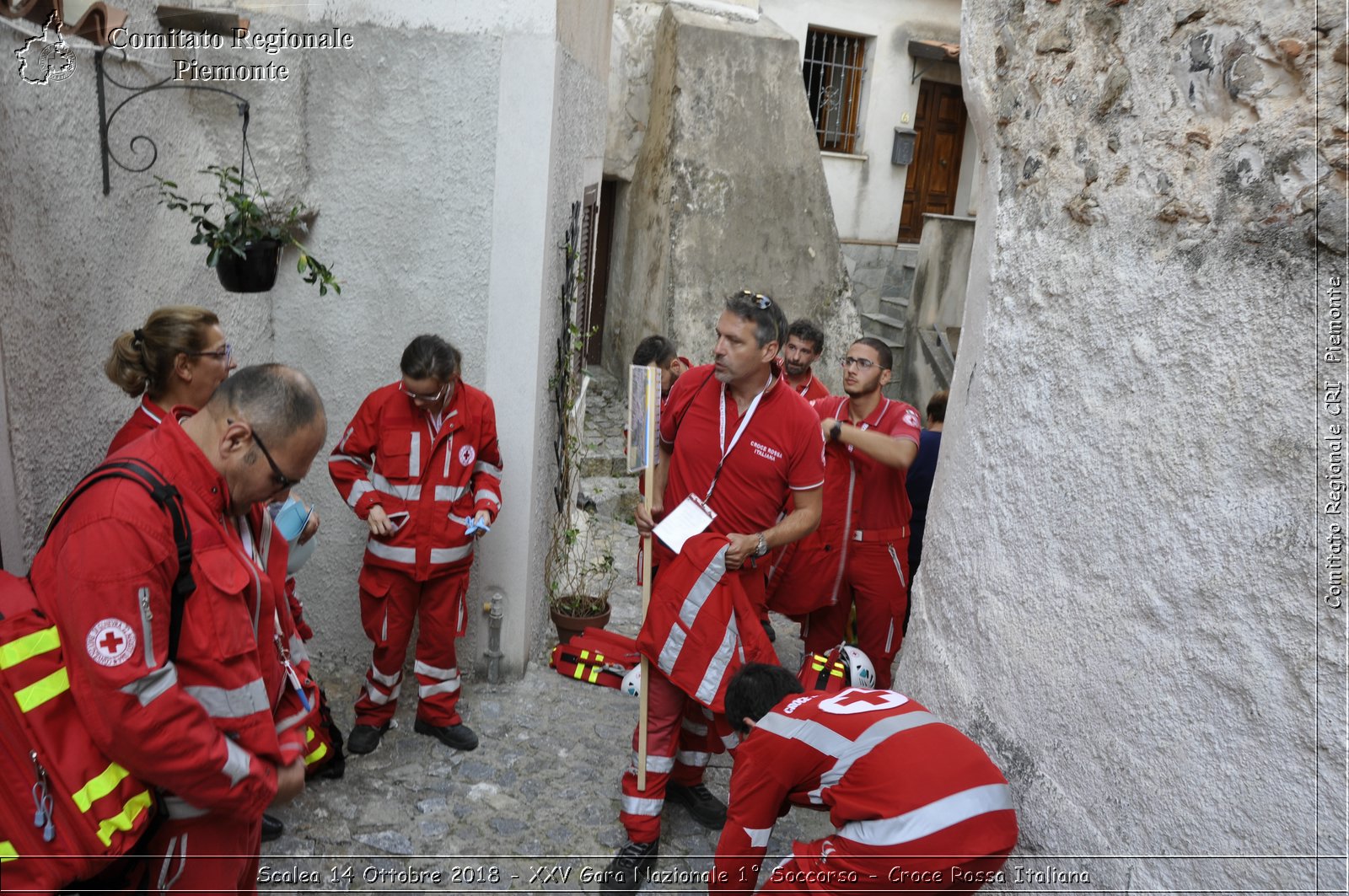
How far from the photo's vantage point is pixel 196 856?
93.7 inches

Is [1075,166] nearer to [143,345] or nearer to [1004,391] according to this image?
[1004,391]

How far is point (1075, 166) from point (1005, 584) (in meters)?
1.21

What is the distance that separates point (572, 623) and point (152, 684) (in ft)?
11.7

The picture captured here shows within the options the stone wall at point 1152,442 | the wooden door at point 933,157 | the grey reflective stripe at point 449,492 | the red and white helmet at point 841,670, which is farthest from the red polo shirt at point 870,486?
the wooden door at point 933,157

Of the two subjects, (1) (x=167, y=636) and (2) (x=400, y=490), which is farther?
(2) (x=400, y=490)

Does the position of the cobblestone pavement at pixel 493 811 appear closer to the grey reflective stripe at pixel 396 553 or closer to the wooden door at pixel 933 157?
the grey reflective stripe at pixel 396 553

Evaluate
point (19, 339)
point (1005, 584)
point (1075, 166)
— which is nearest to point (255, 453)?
point (19, 339)

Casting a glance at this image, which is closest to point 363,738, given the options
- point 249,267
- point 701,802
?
point 701,802

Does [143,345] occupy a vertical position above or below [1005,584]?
above

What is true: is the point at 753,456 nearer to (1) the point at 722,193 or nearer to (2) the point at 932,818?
(2) the point at 932,818

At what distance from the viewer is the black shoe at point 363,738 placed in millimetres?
4448

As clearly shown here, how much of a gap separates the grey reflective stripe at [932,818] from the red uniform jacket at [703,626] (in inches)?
43.0

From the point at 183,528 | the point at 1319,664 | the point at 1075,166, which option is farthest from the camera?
the point at 1075,166

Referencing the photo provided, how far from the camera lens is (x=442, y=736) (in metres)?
4.61
